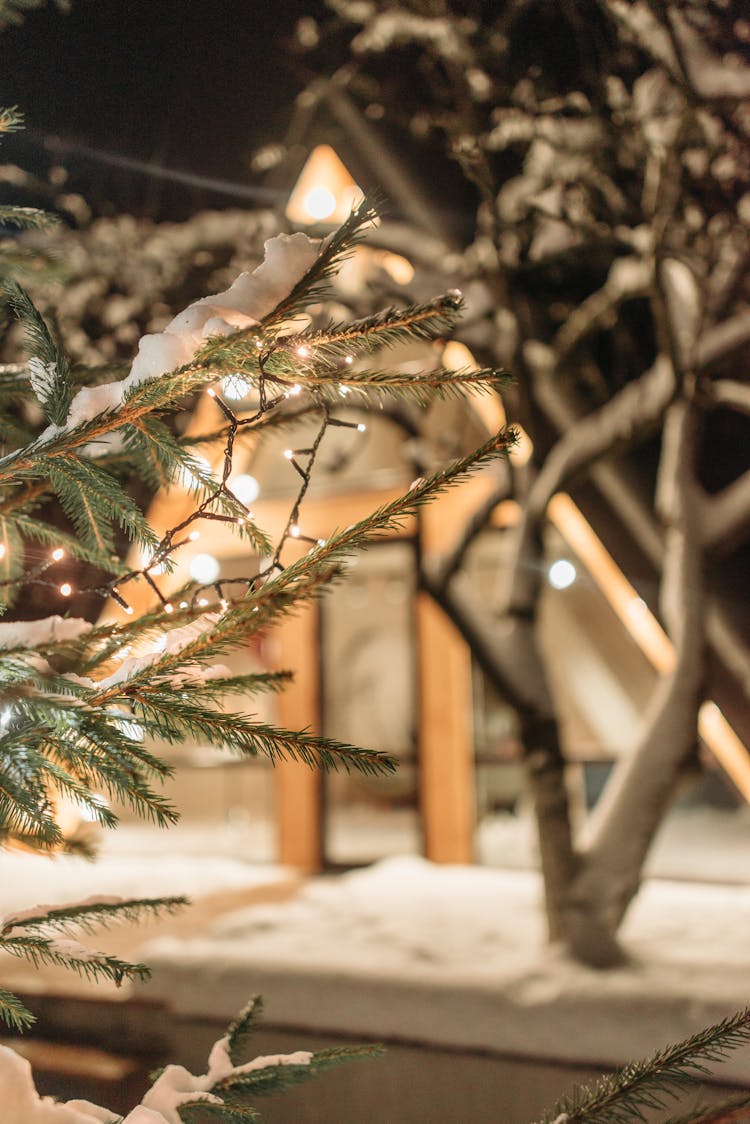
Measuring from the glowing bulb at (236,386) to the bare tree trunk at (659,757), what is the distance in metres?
2.87

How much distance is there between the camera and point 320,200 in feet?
23.3

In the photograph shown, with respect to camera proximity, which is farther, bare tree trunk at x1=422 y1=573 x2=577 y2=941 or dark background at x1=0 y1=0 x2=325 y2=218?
bare tree trunk at x1=422 y1=573 x2=577 y2=941

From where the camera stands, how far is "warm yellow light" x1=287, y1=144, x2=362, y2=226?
698cm

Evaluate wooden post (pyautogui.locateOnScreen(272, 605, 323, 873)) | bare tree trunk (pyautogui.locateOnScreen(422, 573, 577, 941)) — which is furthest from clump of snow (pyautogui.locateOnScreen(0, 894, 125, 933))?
wooden post (pyautogui.locateOnScreen(272, 605, 323, 873))

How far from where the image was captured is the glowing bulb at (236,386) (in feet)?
4.43

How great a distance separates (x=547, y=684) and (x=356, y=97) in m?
4.53

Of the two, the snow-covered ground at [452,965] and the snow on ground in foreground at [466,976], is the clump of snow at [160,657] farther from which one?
the snow on ground in foreground at [466,976]

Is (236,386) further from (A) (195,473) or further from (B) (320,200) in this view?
(B) (320,200)

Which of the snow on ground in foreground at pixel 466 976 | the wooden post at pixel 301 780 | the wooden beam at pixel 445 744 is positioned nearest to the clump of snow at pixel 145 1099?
the snow on ground in foreground at pixel 466 976

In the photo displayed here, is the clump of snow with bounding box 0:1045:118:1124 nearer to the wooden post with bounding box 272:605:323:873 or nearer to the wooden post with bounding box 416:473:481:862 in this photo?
the wooden post with bounding box 416:473:481:862

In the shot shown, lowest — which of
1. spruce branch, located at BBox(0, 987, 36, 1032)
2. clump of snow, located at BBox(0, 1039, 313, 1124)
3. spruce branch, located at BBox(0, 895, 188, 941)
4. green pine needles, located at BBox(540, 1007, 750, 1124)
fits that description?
green pine needles, located at BBox(540, 1007, 750, 1124)

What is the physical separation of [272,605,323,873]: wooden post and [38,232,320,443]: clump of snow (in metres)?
6.15

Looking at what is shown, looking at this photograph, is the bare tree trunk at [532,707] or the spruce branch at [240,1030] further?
the bare tree trunk at [532,707]

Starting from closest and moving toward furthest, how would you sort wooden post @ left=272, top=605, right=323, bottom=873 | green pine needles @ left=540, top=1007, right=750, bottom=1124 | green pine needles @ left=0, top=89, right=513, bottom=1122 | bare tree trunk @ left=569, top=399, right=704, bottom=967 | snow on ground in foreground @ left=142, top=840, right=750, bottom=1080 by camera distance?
green pine needles @ left=0, top=89, right=513, bottom=1122 < green pine needles @ left=540, top=1007, right=750, bottom=1124 < snow on ground in foreground @ left=142, top=840, right=750, bottom=1080 < bare tree trunk @ left=569, top=399, right=704, bottom=967 < wooden post @ left=272, top=605, right=323, bottom=873
